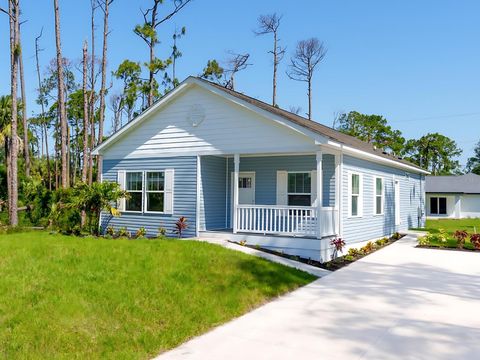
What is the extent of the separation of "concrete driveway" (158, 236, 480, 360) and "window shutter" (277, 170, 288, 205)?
170 inches

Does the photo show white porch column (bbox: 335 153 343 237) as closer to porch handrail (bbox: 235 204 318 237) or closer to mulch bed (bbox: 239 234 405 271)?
porch handrail (bbox: 235 204 318 237)

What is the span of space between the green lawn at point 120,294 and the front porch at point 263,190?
9.67ft

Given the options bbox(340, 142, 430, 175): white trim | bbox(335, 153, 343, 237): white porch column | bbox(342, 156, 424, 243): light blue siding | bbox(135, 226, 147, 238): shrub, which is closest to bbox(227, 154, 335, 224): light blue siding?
bbox(335, 153, 343, 237): white porch column

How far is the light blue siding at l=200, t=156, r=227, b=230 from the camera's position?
46.1 ft

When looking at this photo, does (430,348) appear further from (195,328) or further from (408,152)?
(408,152)

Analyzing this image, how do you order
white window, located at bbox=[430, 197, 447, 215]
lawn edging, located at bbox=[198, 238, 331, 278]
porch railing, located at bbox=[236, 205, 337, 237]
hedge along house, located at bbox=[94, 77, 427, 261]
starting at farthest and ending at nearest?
white window, located at bbox=[430, 197, 447, 215] < hedge along house, located at bbox=[94, 77, 427, 261] < porch railing, located at bbox=[236, 205, 337, 237] < lawn edging, located at bbox=[198, 238, 331, 278]

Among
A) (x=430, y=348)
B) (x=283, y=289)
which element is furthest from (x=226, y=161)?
(x=430, y=348)

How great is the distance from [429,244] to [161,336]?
12207 millimetres

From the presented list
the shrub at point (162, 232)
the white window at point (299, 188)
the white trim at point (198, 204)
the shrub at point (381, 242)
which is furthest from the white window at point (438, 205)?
the shrub at point (162, 232)

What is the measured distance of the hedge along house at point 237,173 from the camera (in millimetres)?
12297

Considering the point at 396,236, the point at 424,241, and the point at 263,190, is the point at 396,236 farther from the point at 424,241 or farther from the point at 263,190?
the point at 263,190

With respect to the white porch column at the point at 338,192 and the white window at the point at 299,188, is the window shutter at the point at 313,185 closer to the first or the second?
the white window at the point at 299,188

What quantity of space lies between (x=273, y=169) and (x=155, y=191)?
12.9 ft

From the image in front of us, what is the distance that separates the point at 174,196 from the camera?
562 inches
